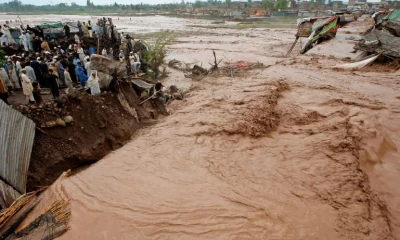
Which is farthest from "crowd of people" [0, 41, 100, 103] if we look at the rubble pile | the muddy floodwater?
the muddy floodwater

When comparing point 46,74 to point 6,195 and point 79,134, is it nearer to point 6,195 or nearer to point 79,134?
point 79,134

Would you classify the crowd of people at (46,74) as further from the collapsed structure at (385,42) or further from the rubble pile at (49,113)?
the collapsed structure at (385,42)

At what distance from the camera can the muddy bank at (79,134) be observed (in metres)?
6.55

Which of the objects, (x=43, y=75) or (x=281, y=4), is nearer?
(x=43, y=75)

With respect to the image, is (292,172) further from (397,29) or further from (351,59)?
(397,29)

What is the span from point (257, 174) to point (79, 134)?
202 inches

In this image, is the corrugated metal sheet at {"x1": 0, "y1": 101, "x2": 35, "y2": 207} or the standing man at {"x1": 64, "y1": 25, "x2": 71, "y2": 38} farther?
the standing man at {"x1": 64, "y1": 25, "x2": 71, "y2": 38}

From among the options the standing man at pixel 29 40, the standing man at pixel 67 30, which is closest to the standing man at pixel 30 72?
the standing man at pixel 29 40

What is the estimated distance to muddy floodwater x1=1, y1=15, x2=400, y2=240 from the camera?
13.3ft

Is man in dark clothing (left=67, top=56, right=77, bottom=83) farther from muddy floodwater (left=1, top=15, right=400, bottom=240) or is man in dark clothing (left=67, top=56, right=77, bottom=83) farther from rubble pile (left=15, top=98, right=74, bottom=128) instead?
muddy floodwater (left=1, top=15, right=400, bottom=240)

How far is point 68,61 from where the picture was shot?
1007cm

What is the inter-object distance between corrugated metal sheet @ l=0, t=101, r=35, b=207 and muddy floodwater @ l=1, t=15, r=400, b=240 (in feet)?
2.70

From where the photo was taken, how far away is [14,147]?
5.86m

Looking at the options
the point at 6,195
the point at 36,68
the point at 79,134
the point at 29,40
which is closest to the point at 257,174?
the point at 6,195
